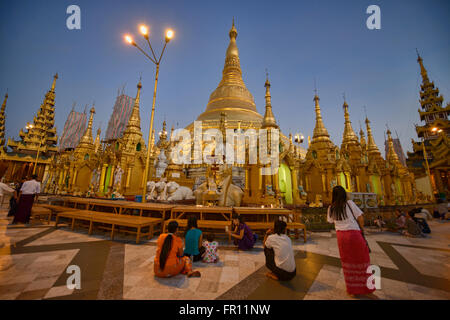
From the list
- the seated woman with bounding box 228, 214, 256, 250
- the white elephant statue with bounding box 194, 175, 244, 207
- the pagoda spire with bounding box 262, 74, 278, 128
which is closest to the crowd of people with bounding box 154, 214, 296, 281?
the seated woman with bounding box 228, 214, 256, 250

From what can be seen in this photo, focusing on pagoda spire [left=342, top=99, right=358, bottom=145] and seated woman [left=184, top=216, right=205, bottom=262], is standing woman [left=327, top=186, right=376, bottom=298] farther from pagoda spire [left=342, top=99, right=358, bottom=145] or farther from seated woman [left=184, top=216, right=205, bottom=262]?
pagoda spire [left=342, top=99, right=358, bottom=145]

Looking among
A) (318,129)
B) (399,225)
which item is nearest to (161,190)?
(399,225)

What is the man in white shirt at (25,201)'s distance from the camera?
7.16m

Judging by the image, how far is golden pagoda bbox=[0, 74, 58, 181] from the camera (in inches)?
1213

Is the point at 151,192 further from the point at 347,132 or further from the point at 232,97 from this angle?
the point at 232,97

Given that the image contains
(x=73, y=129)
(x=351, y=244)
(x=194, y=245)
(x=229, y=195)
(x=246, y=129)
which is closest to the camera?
(x=351, y=244)

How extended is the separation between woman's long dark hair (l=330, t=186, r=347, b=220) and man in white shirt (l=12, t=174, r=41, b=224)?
10517mm

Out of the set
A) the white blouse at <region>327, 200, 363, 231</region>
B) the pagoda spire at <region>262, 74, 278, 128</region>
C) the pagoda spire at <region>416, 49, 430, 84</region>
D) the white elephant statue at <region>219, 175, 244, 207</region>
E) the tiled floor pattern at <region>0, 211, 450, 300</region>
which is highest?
the pagoda spire at <region>416, 49, 430, 84</region>

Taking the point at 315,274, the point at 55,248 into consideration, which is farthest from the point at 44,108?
the point at 315,274

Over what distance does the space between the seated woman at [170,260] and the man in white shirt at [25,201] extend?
775cm

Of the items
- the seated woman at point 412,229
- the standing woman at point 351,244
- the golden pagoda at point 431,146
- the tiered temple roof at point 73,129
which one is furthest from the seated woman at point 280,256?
the tiered temple roof at point 73,129

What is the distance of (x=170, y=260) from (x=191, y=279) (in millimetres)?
510

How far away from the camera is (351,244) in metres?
2.93
